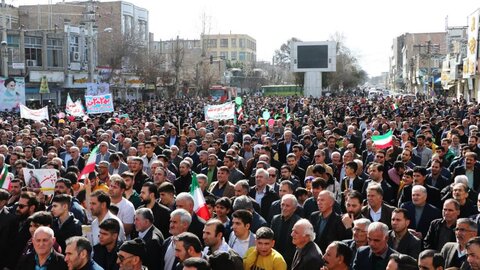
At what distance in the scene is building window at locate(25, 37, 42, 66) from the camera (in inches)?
1951

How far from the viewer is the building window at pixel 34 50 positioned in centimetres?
4956

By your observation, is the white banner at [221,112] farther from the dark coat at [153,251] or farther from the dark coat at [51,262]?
the dark coat at [51,262]

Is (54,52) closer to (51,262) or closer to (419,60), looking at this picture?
(51,262)

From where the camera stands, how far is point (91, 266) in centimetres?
552

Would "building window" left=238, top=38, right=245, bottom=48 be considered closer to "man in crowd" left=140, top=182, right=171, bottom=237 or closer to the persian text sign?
the persian text sign

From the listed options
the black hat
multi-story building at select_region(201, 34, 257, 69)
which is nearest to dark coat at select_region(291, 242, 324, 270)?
the black hat

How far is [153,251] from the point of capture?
251 inches

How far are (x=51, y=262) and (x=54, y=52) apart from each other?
1966 inches

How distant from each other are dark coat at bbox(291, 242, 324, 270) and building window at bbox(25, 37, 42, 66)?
47.1m

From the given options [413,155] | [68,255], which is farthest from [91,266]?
[413,155]

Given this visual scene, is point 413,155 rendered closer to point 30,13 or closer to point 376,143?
point 376,143

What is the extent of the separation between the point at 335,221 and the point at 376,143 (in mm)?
6619

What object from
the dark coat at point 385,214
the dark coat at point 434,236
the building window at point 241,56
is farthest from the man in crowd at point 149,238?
the building window at point 241,56

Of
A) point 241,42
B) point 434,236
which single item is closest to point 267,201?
point 434,236
